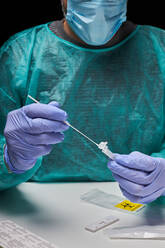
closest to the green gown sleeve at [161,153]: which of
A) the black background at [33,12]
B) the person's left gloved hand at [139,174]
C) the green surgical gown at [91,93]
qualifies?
the green surgical gown at [91,93]

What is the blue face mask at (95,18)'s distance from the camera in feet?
4.48

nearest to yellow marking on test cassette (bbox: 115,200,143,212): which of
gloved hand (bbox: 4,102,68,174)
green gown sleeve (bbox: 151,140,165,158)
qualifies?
green gown sleeve (bbox: 151,140,165,158)

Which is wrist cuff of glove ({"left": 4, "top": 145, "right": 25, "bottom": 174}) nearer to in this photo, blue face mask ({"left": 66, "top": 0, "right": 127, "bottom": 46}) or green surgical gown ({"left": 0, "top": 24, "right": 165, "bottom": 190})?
green surgical gown ({"left": 0, "top": 24, "right": 165, "bottom": 190})

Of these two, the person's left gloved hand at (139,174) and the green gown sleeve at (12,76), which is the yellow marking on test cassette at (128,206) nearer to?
the person's left gloved hand at (139,174)

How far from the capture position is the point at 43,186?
156cm

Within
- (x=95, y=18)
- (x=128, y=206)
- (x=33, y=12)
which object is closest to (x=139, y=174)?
(x=128, y=206)

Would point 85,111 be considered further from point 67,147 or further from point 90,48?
point 90,48

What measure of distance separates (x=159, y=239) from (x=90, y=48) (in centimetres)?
89

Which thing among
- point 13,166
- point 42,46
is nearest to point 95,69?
point 42,46

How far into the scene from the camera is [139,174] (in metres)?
1.22

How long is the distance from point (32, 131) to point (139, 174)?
1.37 ft

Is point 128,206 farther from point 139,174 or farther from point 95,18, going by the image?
point 95,18

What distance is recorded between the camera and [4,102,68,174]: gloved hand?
120cm

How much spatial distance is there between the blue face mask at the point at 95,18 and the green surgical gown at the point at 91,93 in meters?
0.13
